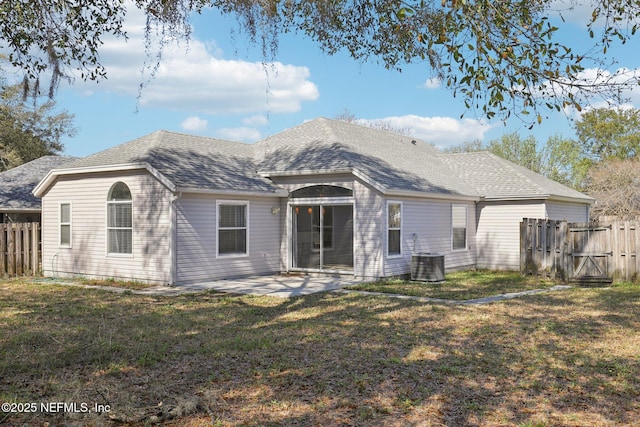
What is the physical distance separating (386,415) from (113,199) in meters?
13.0

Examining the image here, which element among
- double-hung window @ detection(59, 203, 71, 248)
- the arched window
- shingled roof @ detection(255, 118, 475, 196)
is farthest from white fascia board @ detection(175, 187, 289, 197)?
double-hung window @ detection(59, 203, 71, 248)

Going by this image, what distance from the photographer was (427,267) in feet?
53.8

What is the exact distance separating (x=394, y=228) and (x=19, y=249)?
1148 cm

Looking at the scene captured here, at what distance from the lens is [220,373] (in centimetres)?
661

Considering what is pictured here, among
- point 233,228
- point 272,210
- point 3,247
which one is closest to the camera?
point 233,228

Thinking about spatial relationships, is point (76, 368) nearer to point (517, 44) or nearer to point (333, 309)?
point (333, 309)

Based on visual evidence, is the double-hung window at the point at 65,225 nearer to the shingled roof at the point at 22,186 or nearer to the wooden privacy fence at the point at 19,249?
the wooden privacy fence at the point at 19,249

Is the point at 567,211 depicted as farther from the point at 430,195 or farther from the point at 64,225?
the point at 64,225

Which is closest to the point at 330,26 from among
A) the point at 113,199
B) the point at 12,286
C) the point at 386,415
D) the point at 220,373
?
the point at 220,373

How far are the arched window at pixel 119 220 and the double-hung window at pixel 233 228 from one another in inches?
96.0

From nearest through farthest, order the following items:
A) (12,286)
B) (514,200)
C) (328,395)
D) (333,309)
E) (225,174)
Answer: (328,395) → (333,309) → (12,286) → (225,174) → (514,200)

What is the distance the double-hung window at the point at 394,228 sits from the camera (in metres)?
16.3

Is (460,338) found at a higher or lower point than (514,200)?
lower

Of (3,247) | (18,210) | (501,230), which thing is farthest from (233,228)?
(501,230)
